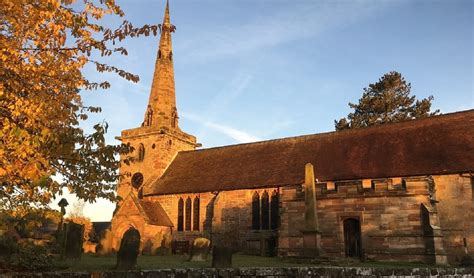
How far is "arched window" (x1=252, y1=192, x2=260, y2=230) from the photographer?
82.1ft

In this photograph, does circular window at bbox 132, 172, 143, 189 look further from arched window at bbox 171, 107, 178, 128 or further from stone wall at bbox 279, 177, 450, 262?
→ stone wall at bbox 279, 177, 450, 262

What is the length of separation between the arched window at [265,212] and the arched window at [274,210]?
0.79 feet

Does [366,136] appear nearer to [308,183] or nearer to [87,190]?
[308,183]

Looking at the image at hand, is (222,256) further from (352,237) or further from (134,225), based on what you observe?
(134,225)

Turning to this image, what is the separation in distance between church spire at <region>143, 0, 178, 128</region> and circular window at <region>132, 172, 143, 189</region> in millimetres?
4505

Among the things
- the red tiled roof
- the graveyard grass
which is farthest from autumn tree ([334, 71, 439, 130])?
the graveyard grass

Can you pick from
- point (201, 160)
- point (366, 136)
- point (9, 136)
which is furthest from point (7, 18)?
point (201, 160)

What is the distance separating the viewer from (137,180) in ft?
107

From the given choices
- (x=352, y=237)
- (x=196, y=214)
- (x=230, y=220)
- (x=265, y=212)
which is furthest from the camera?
(x=196, y=214)

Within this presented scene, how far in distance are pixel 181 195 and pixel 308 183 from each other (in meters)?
13.5

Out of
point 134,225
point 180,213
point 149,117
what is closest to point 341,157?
point 180,213

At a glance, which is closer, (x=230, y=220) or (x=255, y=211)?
(x=255, y=211)

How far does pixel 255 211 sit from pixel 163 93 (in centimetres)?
1527

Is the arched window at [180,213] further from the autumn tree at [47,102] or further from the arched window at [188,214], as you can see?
the autumn tree at [47,102]
